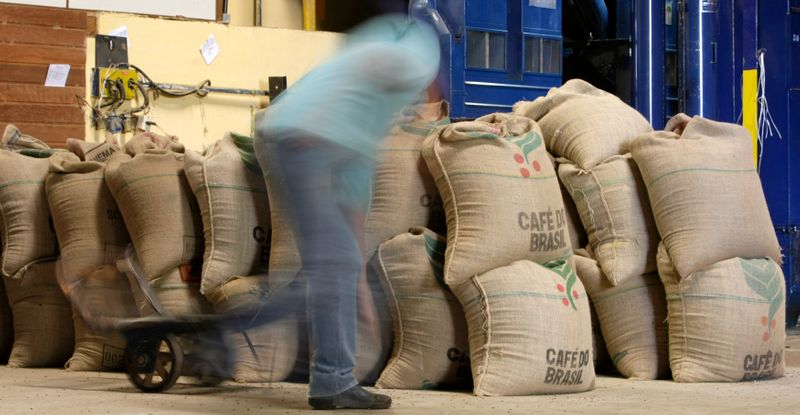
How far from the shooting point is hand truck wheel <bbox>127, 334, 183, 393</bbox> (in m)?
3.62

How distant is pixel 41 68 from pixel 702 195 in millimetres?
4517

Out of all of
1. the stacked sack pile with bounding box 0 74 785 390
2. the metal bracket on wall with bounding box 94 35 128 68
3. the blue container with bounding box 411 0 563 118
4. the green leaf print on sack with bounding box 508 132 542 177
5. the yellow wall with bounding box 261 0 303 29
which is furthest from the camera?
the yellow wall with bounding box 261 0 303 29

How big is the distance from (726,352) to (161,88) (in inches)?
176

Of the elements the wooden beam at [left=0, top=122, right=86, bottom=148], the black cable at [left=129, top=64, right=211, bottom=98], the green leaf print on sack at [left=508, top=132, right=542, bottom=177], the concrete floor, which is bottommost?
the concrete floor

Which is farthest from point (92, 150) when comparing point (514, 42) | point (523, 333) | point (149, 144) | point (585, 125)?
point (514, 42)

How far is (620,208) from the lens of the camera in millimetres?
4168

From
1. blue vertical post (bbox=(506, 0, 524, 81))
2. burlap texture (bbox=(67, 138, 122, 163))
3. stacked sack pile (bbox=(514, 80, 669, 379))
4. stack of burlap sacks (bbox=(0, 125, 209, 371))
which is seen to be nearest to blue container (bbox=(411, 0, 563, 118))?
blue vertical post (bbox=(506, 0, 524, 81))

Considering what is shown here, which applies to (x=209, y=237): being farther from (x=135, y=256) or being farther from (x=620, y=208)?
(x=620, y=208)

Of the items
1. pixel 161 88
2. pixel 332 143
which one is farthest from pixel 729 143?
pixel 161 88

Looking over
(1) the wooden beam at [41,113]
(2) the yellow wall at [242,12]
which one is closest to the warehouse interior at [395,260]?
(1) the wooden beam at [41,113]

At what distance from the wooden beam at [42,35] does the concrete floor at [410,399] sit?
3.54 meters

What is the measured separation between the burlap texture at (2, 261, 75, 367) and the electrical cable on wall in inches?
157

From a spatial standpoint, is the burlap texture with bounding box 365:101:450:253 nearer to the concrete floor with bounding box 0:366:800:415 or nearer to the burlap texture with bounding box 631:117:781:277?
the concrete floor with bounding box 0:366:800:415

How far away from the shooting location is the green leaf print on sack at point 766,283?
4.09 m
